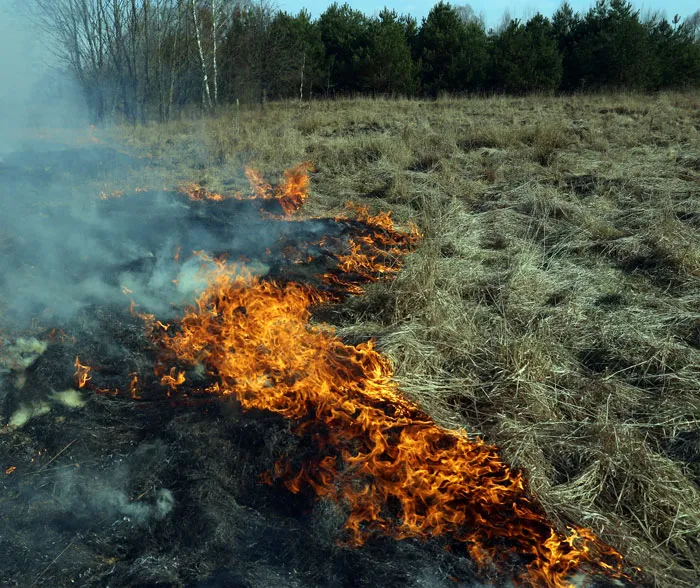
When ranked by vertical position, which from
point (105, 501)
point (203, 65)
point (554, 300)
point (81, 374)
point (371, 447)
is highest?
point (203, 65)

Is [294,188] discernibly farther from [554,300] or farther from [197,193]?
[554,300]

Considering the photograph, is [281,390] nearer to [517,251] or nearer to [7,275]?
[7,275]

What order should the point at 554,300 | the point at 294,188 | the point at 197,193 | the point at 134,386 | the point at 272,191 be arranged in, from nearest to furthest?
the point at 134,386
the point at 554,300
the point at 197,193
the point at 272,191
the point at 294,188

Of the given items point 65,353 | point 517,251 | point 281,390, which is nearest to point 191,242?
point 65,353

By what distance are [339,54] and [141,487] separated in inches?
875

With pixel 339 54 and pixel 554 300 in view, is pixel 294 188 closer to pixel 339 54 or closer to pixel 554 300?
pixel 554 300

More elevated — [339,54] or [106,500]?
[339,54]

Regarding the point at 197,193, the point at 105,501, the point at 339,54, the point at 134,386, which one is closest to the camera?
the point at 105,501

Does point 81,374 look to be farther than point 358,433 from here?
Yes

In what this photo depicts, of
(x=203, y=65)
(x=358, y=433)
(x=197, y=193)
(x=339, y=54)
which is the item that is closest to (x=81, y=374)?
(x=358, y=433)

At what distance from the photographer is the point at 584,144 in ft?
31.0

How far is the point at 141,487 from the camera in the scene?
102 inches

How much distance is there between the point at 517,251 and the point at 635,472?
3120 millimetres

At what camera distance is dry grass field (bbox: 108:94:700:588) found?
2598 millimetres
